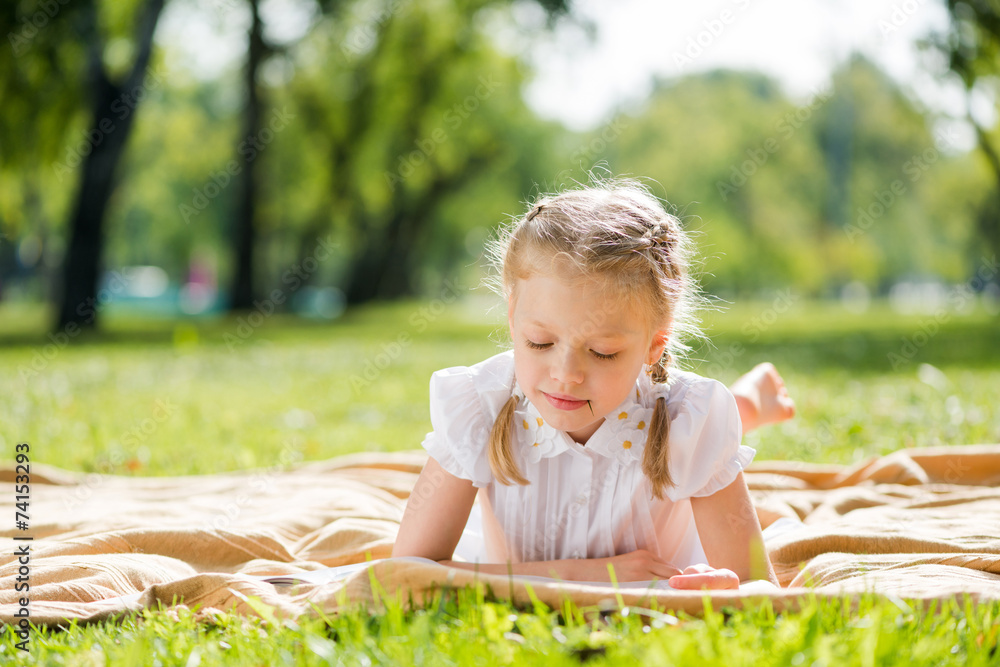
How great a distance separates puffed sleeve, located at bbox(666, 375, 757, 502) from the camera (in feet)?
8.58

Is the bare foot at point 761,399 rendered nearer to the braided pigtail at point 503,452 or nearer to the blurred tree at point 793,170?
the braided pigtail at point 503,452

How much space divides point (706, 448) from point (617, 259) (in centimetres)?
63

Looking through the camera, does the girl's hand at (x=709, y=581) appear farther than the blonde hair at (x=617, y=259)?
No

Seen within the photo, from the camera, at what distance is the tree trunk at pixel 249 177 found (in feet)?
68.0

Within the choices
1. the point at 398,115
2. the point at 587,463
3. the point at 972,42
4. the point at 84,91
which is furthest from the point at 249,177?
the point at 587,463

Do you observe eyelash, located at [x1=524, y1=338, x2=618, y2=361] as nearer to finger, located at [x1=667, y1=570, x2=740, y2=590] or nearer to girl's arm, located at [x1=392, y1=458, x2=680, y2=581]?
girl's arm, located at [x1=392, y1=458, x2=680, y2=581]

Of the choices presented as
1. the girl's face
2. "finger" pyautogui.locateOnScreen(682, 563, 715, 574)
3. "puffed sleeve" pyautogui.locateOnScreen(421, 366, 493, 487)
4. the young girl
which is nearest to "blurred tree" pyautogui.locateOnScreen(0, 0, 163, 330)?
"puffed sleeve" pyautogui.locateOnScreen(421, 366, 493, 487)

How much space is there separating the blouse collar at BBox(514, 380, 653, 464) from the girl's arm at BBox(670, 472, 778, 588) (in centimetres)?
25

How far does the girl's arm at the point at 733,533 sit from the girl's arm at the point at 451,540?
0.14 metres

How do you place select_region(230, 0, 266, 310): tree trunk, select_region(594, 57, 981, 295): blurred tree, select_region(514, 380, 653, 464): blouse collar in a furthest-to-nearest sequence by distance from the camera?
select_region(594, 57, 981, 295): blurred tree → select_region(230, 0, 266, 310): tree trunk → select_region(514, 380, 653, 464): blouse collar

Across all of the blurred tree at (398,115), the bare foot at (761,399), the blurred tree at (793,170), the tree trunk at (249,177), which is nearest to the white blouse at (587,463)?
the bare foot at (761,399)

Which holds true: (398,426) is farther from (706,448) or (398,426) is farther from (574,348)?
(574,348)

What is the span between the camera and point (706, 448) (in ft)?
8.64

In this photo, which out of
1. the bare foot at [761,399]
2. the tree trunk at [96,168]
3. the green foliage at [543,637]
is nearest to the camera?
the green foliage at [543,637]
